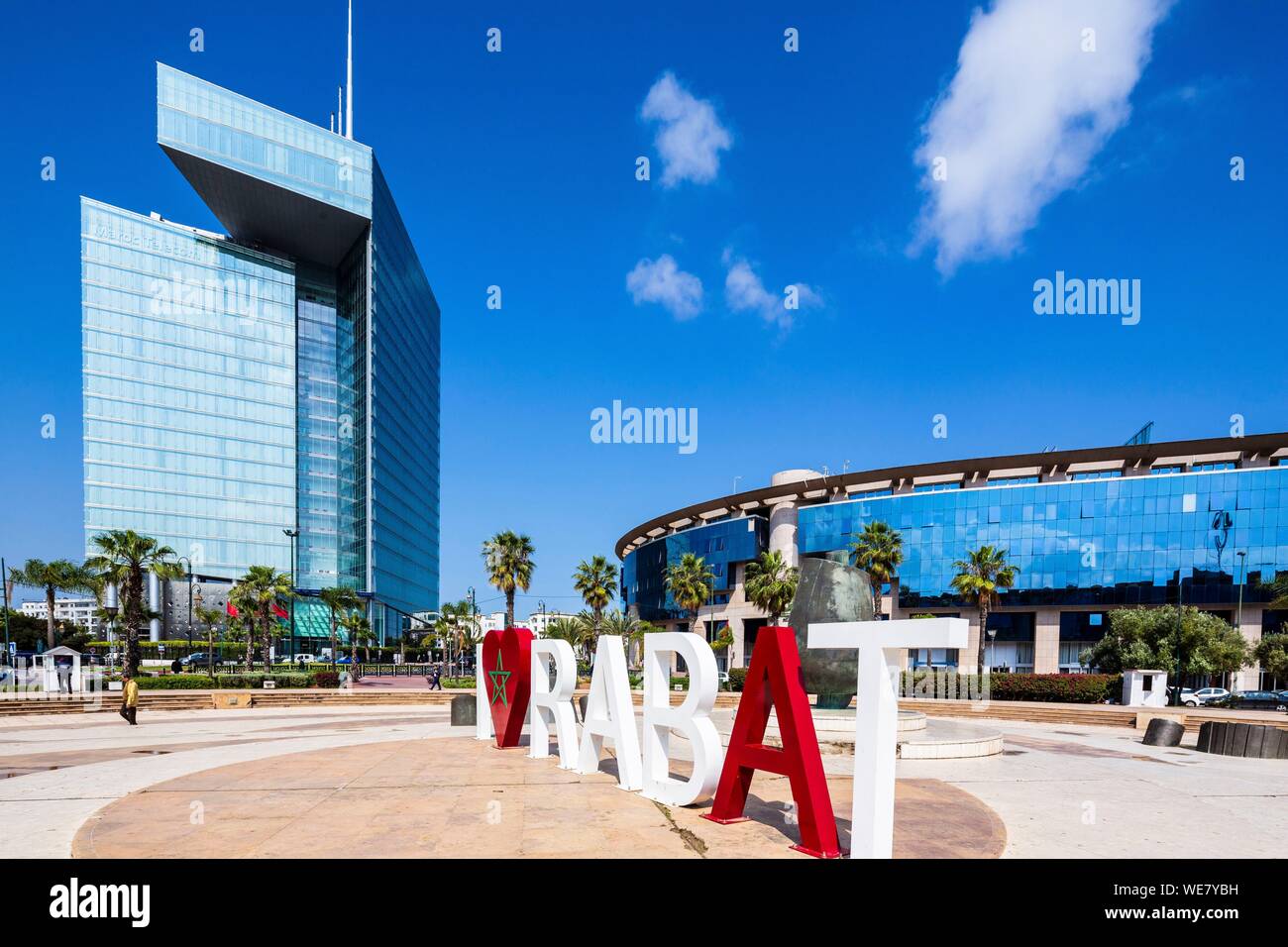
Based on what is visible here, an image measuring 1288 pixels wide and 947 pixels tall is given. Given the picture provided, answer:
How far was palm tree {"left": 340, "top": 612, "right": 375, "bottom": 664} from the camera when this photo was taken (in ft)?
234

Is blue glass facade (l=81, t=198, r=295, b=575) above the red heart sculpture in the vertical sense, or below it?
above

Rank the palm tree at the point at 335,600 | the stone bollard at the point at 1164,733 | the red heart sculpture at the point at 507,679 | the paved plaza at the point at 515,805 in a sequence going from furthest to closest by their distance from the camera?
the palm tree at the point at 335,600 < the stone bollard at the point at 1164,733 < the red heart sculpture at the point at 507,679 < the paved plaza at the point at 515,805

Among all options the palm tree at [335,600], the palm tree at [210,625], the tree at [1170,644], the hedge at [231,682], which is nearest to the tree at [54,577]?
the palm tree at [210,625]

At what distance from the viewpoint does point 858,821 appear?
8539 millimetres

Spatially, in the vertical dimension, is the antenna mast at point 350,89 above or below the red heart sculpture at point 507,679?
above

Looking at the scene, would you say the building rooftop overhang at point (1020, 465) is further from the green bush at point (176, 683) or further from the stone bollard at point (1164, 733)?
the green bush at point (176, 683)

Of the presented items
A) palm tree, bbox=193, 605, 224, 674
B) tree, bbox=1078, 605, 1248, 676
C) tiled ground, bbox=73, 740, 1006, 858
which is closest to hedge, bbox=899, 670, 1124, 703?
tree, bbox=1078, 605, 1248, 676

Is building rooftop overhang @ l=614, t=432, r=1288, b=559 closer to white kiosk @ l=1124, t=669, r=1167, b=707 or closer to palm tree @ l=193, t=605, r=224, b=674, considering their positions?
white kiosk @ l=1124, t=669, r=1167, b=707

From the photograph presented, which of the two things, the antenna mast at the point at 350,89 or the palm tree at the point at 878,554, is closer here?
the palm tree at the point at 878,554

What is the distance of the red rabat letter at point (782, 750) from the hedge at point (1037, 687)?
1204 inches

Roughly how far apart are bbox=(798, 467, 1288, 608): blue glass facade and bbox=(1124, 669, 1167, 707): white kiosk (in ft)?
76.7

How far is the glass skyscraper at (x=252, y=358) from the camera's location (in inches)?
3814

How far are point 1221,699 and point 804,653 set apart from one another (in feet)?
105
